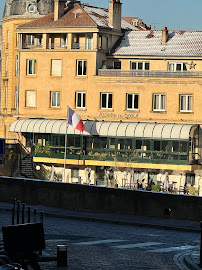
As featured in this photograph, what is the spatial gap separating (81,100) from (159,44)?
9887mm

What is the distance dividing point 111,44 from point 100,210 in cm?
5342

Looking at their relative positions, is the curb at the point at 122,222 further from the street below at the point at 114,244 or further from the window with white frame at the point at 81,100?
the window with white frame at the point at 81,100

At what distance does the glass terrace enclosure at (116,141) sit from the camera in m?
77.1

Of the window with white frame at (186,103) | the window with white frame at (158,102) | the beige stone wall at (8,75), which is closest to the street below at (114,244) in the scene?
the window with white frame at (186,103)

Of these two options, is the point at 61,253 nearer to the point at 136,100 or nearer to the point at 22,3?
the point at 136,100

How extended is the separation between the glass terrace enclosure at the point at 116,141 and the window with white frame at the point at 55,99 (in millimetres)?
1894

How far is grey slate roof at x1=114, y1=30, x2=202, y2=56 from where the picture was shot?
8338 centimetres

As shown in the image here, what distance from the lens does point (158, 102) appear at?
3142 inches

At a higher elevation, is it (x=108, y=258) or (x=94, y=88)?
(x=94, y=88)

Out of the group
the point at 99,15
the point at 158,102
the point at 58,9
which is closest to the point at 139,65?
the point at 158,102

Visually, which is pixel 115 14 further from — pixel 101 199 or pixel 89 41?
pixel 101 199

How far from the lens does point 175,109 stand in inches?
3110

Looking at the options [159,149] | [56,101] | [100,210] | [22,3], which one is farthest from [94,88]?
[100,210]

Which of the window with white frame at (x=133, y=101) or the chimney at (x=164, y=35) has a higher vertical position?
the chimney at (x=164, y=35)
